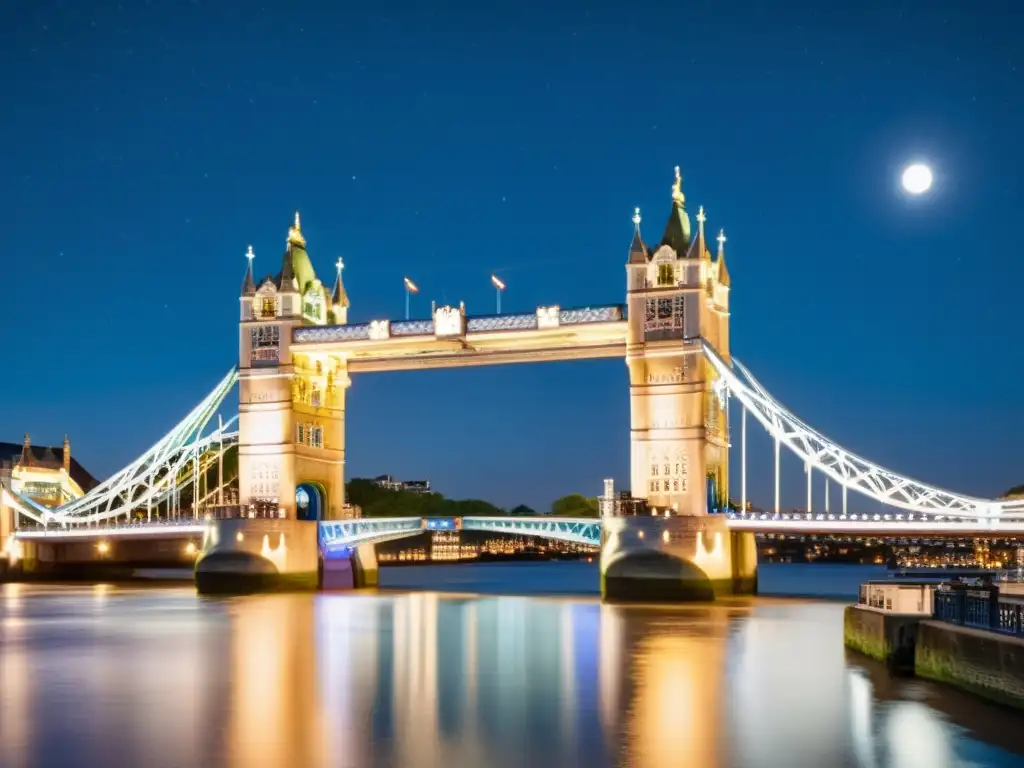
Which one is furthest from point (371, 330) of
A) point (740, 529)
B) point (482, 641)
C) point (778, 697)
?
point (778, 697)

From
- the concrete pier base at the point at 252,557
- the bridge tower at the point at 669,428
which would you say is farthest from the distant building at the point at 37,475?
the bridge tower at the point at 669,428

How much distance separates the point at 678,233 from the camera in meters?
42.2

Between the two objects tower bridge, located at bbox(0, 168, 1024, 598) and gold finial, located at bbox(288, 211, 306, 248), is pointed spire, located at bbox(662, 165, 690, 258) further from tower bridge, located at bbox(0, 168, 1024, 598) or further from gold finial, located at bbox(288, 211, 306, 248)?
gold finial, located at bbox(288, 211, 306, 248)

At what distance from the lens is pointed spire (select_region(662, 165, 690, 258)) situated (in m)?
42.0

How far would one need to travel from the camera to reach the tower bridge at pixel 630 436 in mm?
39781

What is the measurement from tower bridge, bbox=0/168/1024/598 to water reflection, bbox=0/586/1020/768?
24.1ft

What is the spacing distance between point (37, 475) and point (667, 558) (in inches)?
1542

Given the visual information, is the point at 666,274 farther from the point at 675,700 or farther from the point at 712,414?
the point at 675,700

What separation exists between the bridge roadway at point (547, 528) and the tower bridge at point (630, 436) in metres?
0.08

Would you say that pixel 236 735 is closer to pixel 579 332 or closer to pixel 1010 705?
pixel 1010 705

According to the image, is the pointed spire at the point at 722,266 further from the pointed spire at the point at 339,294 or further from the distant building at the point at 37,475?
the distant building at the point at 37,475

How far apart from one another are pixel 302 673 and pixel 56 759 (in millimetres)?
7813

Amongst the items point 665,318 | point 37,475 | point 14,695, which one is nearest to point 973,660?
point 14,695

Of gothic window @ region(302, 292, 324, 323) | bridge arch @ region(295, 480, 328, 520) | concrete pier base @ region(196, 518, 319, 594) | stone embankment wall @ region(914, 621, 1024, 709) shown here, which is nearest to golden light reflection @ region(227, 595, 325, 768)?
stone embankment wall @ region(914, 621, 1024, 709)
